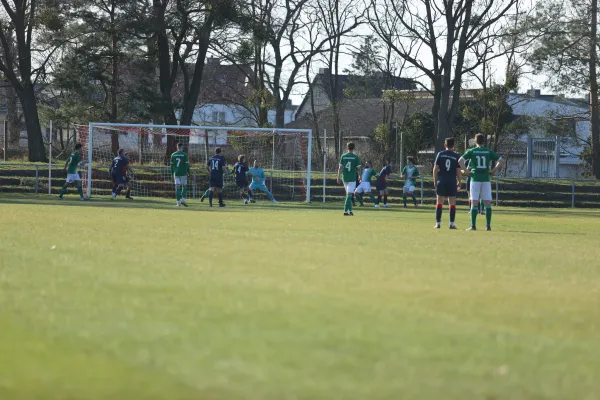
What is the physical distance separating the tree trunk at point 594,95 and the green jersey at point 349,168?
22357 mm

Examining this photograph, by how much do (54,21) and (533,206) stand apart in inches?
842

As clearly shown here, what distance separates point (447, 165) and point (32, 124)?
31.9m

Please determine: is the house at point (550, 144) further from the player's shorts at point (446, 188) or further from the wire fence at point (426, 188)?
the player's shorts at point (446, 188)

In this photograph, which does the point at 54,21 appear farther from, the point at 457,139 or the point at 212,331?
the point at 212,331

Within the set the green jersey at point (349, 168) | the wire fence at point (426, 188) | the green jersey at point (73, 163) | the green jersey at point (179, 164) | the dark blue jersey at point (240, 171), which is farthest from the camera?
the wire fence at point (426, 188)

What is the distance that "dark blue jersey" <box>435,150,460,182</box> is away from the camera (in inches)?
838

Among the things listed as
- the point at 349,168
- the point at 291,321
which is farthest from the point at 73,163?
the point at 291,321

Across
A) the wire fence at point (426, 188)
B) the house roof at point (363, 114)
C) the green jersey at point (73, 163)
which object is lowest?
the wire fence at point (426, 188)

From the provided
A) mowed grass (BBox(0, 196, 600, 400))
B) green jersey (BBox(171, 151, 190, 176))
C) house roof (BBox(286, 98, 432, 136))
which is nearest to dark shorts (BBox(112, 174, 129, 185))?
green jersey (BBox(171, 151, 190, 176))

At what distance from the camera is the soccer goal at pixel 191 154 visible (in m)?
41.1

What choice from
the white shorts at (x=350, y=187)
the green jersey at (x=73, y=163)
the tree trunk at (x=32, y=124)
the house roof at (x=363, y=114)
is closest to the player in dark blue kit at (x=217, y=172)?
the green jersey at (x=73, y=163)

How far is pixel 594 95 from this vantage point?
161 ft

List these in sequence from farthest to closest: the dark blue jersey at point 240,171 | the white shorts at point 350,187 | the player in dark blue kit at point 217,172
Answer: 1. the dark blue jersey at point 240,171
2. the player in dark blue kit at point 217,172
3. the white shorts at point 350,187

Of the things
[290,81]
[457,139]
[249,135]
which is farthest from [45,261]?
[457,139]
